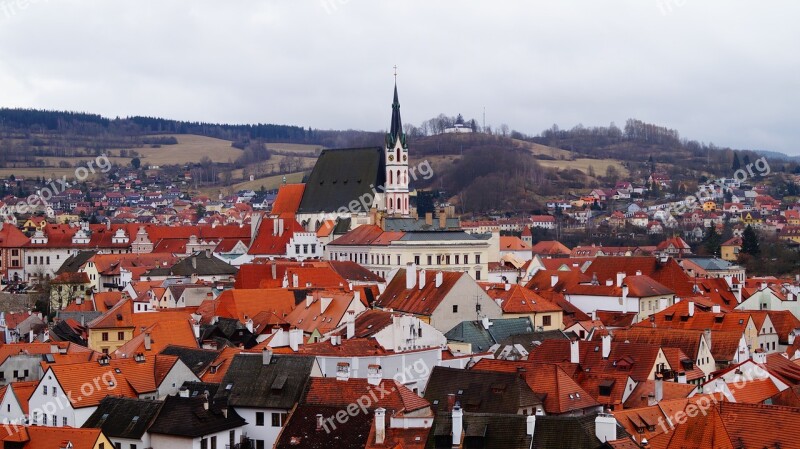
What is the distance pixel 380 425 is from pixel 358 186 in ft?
256

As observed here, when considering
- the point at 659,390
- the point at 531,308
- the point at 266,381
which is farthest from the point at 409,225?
the point at 266,381

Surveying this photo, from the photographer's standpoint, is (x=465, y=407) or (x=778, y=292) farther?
(x=778, y=292)

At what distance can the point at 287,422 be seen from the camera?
34812 millimetres

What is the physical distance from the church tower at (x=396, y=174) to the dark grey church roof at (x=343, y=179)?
3.96 ft

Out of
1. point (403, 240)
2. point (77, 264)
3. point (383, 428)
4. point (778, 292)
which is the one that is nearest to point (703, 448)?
point (383, 428)

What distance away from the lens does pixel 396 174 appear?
359ft

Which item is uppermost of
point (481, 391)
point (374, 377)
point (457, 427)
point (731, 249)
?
point (374, 377)

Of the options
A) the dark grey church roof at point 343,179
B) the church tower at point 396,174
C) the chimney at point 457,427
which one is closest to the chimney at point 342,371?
the chimney at point 457,427

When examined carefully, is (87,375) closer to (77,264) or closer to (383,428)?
(383,428)

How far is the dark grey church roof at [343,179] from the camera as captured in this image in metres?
110

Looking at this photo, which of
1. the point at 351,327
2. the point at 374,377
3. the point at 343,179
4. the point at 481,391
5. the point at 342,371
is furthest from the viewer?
the point at 343,179

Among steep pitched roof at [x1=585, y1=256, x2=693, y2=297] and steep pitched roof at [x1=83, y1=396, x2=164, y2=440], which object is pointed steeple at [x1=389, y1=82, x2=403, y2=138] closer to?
steep pitched roof at [x1=585, y1=256, x2=693, y2=297]

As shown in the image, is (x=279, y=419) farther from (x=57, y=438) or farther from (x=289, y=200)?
(x=289, y=200)

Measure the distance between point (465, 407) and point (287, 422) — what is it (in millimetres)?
6320
